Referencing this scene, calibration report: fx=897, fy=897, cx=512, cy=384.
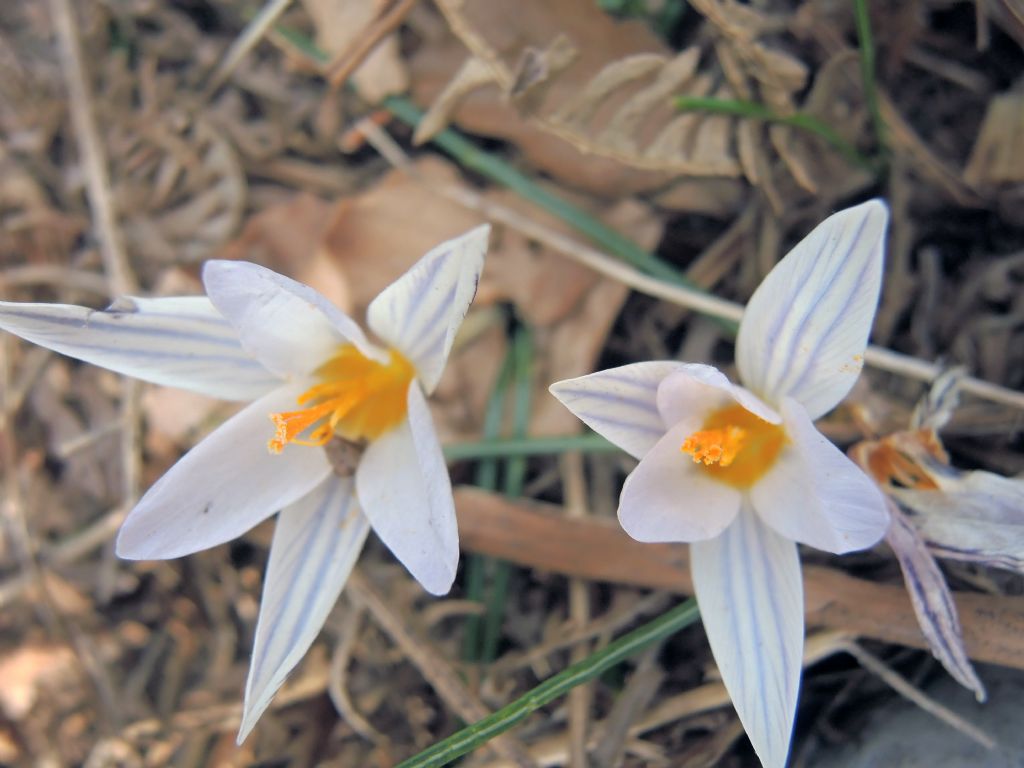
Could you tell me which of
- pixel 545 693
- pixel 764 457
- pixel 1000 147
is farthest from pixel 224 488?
pixel 1000 147

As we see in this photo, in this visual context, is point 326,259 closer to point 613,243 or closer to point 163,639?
point 613,243

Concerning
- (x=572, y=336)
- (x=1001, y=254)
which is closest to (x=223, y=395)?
(x=572, y=336)

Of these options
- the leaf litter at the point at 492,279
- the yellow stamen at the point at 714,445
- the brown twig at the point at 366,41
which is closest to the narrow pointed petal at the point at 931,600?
the leaf litter at the point at 492,279

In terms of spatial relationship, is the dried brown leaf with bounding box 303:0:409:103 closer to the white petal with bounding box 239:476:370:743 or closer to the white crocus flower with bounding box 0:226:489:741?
the white crocus flower with bounding box 0:226:489:741

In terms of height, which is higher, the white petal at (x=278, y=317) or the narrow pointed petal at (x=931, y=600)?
the white petal at (x=278, y=317)

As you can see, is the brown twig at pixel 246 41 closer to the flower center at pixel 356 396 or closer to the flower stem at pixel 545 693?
the flower center at pixel 356 396

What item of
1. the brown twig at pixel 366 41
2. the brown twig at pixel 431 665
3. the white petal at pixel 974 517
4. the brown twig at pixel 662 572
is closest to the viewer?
the white petal at pixel 974 517
